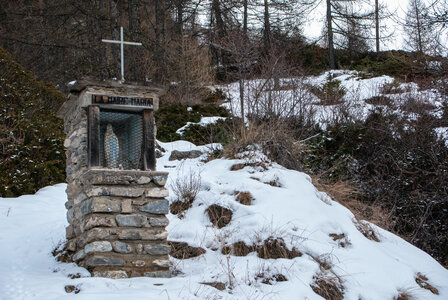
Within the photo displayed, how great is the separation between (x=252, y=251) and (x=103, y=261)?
1.71 meters

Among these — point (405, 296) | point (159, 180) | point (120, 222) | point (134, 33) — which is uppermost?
point (134, 33)

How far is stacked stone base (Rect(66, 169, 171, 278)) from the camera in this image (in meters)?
4.44

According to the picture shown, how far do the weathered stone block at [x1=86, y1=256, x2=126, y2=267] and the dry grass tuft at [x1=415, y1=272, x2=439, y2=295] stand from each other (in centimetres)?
340

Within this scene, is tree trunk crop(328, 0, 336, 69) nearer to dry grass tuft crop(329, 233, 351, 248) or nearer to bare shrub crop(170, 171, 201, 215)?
bare shrub crop(170, 171, 201, 215)

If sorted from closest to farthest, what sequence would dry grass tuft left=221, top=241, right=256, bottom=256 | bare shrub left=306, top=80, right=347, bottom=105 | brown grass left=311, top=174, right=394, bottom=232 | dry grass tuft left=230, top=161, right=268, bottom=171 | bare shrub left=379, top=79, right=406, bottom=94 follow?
dry grass tuft left=221, top=241, right=256, bottom=256
dry grass tuft left=230, top=161, right=268, bottom=171
brown grass left=311, top=174, right=394, bottom=232
bare shrub left=306, top=80, right=347, bottom=105
bare shrub left=379, top=79, right=406, bottom=94

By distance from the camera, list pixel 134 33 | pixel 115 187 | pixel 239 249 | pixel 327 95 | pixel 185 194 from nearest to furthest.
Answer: pixel 115 187
pixel 239 249
pixel 185 194
pixel 327 95
pixel 134 33

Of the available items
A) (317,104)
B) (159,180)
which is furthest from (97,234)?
(317,104)

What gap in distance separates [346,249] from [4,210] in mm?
4667

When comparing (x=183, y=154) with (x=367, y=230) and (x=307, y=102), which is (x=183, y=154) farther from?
(x=367, y=230)

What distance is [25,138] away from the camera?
7820 mm

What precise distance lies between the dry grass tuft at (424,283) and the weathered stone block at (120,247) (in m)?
3.34

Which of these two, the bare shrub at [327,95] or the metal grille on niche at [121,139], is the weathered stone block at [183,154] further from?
the metal grille on niche at [121,139]

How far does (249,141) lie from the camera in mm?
7355

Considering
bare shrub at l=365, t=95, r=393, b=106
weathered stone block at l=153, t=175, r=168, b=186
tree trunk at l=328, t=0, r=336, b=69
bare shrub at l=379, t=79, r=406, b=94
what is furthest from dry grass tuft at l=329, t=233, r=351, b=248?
tree trunk at l=328, t=0, r=336, b=69
